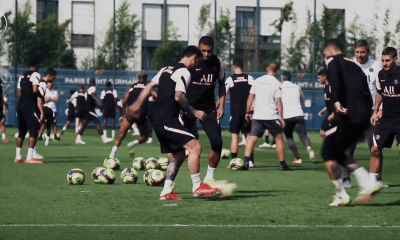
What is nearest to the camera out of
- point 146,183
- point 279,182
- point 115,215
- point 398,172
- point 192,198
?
point 115,215

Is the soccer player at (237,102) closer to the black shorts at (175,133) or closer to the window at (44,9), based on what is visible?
the black shorts at (175,133)

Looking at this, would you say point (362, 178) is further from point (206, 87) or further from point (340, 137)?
point (206, 87)

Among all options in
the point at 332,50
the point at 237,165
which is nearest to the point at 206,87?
the point at 332,50

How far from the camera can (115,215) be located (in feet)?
26.3

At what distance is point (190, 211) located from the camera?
27.3ft

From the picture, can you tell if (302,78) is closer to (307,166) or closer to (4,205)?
(307,166)

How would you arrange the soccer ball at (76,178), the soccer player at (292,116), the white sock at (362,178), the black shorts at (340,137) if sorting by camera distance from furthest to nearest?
the soccer player at (292,116), the soccer ball at (76,178), the white sock at (362,178), the black shorts at (340,137)

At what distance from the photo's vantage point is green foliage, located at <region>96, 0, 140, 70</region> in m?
38.6

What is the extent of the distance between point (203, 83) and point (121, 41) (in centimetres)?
2899

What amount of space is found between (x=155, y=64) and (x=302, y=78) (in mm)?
7534

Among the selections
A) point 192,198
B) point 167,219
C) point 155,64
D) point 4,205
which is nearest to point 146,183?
point 192,198

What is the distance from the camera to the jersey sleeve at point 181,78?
8922 mm

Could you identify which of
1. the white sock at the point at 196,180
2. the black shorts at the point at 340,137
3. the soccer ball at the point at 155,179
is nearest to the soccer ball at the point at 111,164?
the soccer ball at the point at 155,179

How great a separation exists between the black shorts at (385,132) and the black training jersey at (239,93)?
5.76 m
